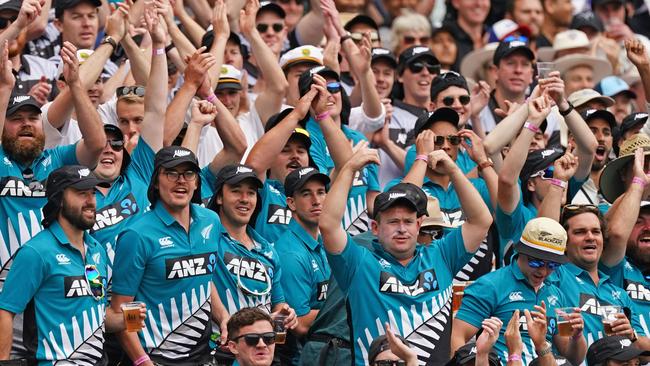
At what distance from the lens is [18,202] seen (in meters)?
11.2

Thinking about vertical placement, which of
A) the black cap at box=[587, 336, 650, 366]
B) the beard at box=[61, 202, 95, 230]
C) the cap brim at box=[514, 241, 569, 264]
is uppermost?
the beard at box=[61, 202, 95, 230]

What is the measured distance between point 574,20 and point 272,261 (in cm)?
830

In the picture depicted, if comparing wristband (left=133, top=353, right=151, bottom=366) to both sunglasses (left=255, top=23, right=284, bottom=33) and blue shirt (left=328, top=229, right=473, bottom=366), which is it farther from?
sunglasses (left=255, top=23, right=284, bottom=33)

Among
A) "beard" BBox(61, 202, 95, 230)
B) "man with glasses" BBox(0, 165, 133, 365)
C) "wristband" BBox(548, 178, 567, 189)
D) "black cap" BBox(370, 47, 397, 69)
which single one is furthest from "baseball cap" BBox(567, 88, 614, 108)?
"beard" BBox(61, 202, 95, 230)

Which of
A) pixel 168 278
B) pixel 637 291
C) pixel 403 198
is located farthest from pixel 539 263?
pixel 168 278

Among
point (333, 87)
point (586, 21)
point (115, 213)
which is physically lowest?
point (115, 213)

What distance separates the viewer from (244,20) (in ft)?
45.0

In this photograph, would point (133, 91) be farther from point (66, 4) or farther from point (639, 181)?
point (639, 181)

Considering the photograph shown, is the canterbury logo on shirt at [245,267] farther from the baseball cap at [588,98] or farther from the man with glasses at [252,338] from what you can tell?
the baseball cap at [588,98]

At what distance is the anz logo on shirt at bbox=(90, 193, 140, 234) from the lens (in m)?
11.5

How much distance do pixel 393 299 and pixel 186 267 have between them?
147 cm

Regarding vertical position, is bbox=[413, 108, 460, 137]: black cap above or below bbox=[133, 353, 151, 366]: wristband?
above

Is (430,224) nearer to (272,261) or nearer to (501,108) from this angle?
(272,261)

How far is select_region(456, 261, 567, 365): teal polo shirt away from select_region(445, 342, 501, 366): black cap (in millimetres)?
500
